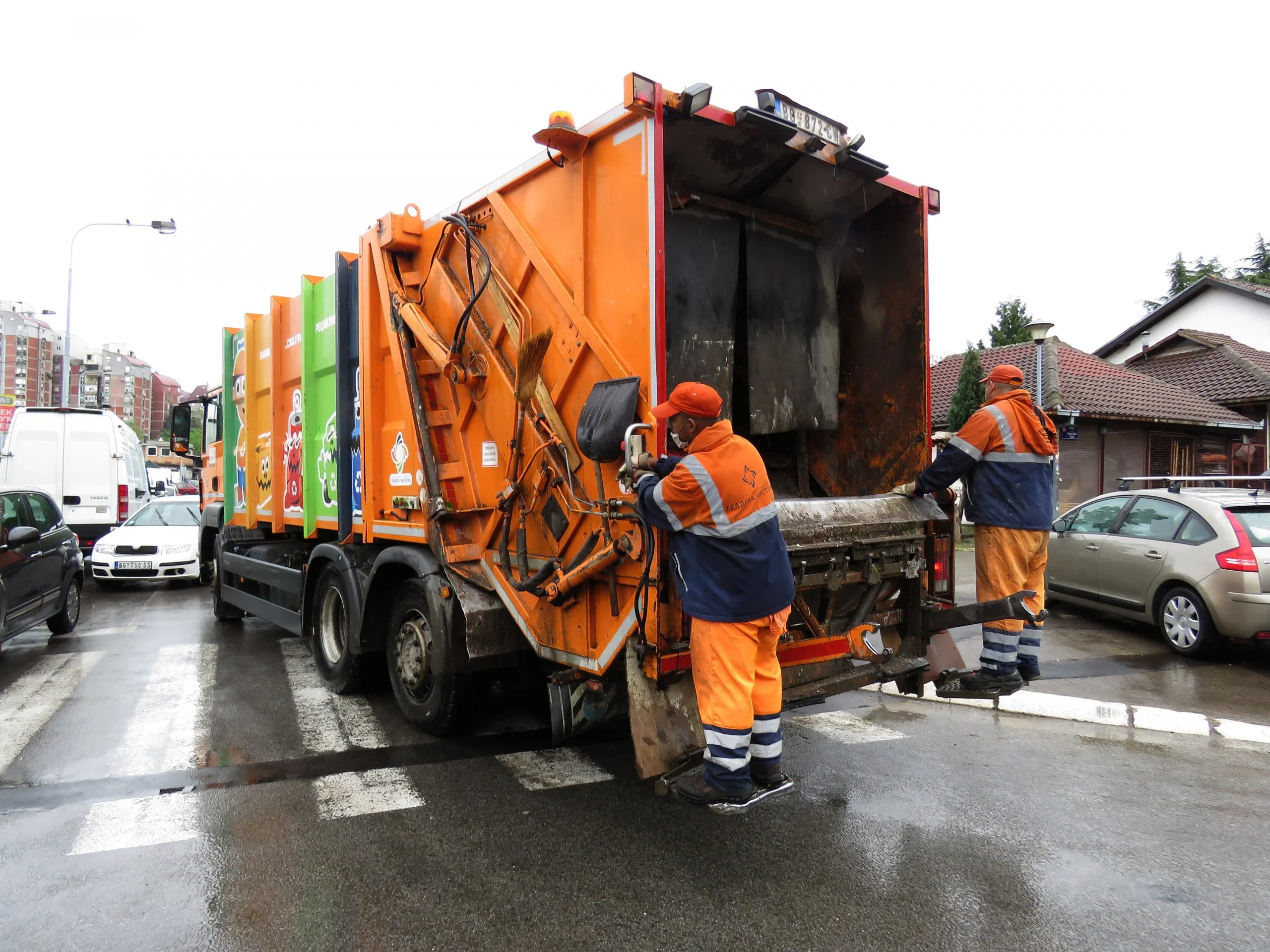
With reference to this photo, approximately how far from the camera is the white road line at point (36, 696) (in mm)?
4887

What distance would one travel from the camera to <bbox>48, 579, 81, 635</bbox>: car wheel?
7.98 metres

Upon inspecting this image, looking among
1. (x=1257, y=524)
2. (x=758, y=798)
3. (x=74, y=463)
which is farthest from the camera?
(x=74, y=463)

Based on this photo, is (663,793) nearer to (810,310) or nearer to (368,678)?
(810,310)

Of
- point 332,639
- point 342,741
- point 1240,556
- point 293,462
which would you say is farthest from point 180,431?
point 1240,556

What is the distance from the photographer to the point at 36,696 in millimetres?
5895

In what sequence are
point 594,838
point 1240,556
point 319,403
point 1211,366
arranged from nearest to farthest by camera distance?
point 594,838, point 319,403, point 1240,556, point 1211,366

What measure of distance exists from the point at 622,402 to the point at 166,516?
1164 centimetres

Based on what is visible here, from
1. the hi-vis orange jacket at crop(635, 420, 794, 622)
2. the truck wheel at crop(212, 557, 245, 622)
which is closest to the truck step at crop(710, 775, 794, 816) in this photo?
the hi-vis orange jacket at crop(635, 420, 794, 622)

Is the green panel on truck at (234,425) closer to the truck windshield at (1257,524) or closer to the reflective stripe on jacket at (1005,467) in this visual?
the reflective stripe on jacket at (1005,467)

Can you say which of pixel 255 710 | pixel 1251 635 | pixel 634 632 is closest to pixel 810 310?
pixel 634 632

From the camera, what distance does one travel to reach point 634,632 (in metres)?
3.31

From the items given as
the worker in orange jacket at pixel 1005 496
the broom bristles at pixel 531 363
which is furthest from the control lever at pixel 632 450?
the worker in orange jacket at pixel 1005 496

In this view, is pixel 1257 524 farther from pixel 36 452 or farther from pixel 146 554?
pixel 36 452

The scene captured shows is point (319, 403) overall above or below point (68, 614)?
above
